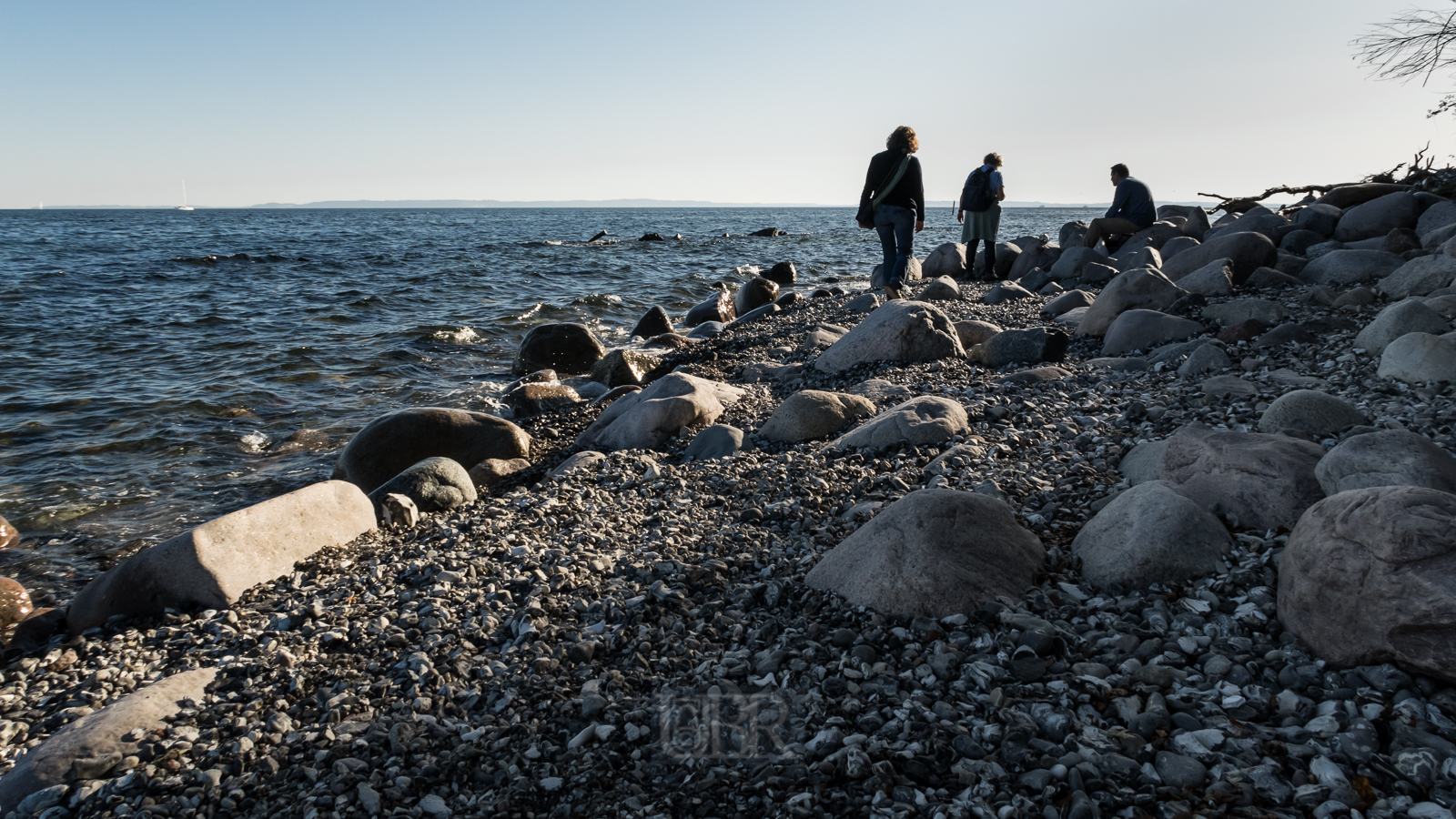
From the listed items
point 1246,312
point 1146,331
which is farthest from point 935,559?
point 1246,312

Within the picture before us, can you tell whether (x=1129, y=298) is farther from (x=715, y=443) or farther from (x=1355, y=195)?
(x=1355, y=195)

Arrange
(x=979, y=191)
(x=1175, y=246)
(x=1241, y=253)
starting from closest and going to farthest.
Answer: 1. (x=1241, y=253)
2. (x=1175, y=246)
3. (x=979, y=191)

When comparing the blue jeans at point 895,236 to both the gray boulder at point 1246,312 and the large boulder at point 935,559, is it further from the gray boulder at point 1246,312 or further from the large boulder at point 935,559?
the large boulder at point 935,559

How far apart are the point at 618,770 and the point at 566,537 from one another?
200 centimetres

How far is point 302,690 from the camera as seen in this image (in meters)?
2.93

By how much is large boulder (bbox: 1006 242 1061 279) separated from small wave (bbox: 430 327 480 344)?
11.3m

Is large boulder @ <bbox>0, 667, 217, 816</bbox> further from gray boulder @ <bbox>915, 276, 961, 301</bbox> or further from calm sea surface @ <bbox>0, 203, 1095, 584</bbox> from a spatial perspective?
gray boulder @ <bbox>915, 276, 961, 301</bbox>

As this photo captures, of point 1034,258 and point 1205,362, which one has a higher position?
point 1034,258

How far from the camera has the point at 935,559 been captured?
2971 millimetres

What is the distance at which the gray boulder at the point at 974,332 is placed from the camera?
802 centimetres

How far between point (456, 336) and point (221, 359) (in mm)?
3504

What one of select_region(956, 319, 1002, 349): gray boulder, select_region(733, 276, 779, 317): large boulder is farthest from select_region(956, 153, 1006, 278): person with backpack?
select_region(956, 319, 1002, 349): gray boulder

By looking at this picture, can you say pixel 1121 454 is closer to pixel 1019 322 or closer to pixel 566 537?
pixel 566 537

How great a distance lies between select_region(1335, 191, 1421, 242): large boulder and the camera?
10.8 metres
